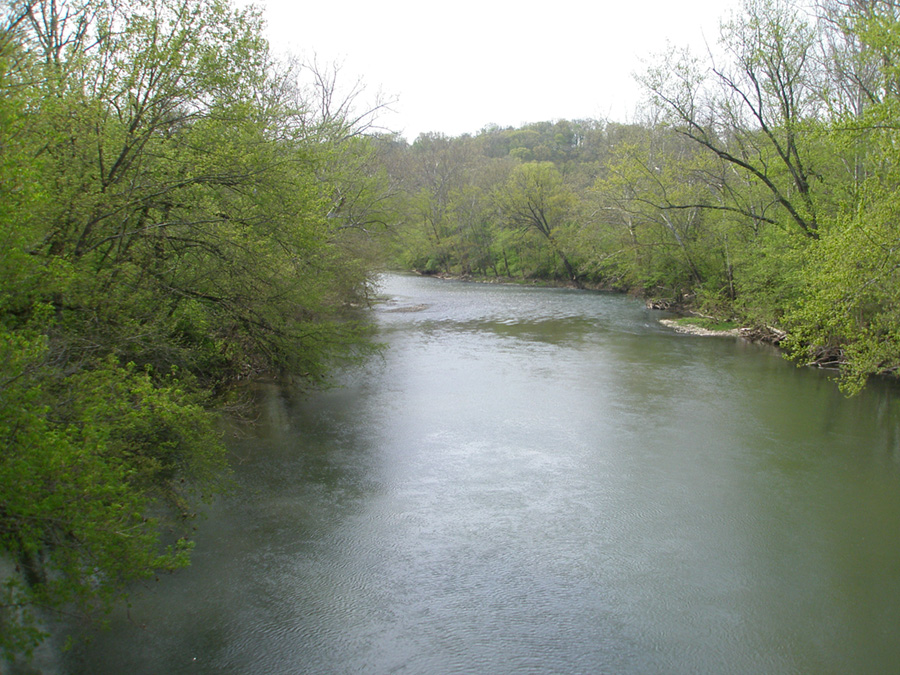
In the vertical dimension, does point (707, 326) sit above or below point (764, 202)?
below

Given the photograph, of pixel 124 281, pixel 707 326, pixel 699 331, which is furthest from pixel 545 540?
pixel 707 326

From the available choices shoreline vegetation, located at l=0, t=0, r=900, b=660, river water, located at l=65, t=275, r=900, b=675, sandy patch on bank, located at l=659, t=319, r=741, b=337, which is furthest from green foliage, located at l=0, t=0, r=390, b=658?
sandy patch on bank, located at l=659, t=319, r=741, b=337

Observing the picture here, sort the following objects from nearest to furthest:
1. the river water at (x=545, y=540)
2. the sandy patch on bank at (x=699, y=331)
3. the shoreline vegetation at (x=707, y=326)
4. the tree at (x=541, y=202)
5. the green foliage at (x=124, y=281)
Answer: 1. the green foliage at (x=124, y=281)
2. the river water at (x=545, y=540)
3. the shoreline vegetation at (x=707, y=326)
4. the sandy patch on bank at (x=699, y=331)
5. the tree at (x=541, y=202)

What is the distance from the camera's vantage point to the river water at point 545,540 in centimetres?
609

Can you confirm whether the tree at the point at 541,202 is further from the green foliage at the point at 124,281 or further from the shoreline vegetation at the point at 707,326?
the green foliage at the point at 124,281

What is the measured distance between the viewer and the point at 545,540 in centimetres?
812

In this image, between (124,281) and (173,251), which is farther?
(173,251)

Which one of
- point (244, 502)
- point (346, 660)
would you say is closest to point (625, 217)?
point (244, 502)

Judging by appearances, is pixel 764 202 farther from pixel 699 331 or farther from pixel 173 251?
pixel 173 251

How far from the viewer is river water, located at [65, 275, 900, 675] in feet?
20.0

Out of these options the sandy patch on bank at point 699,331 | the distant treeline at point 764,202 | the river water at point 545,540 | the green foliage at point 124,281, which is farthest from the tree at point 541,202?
the green foliage at point 124,281

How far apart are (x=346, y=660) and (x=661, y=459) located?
6.78 metres

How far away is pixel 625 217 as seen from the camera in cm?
3166

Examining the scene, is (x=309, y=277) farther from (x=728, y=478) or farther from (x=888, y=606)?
(x=888, y=606)
